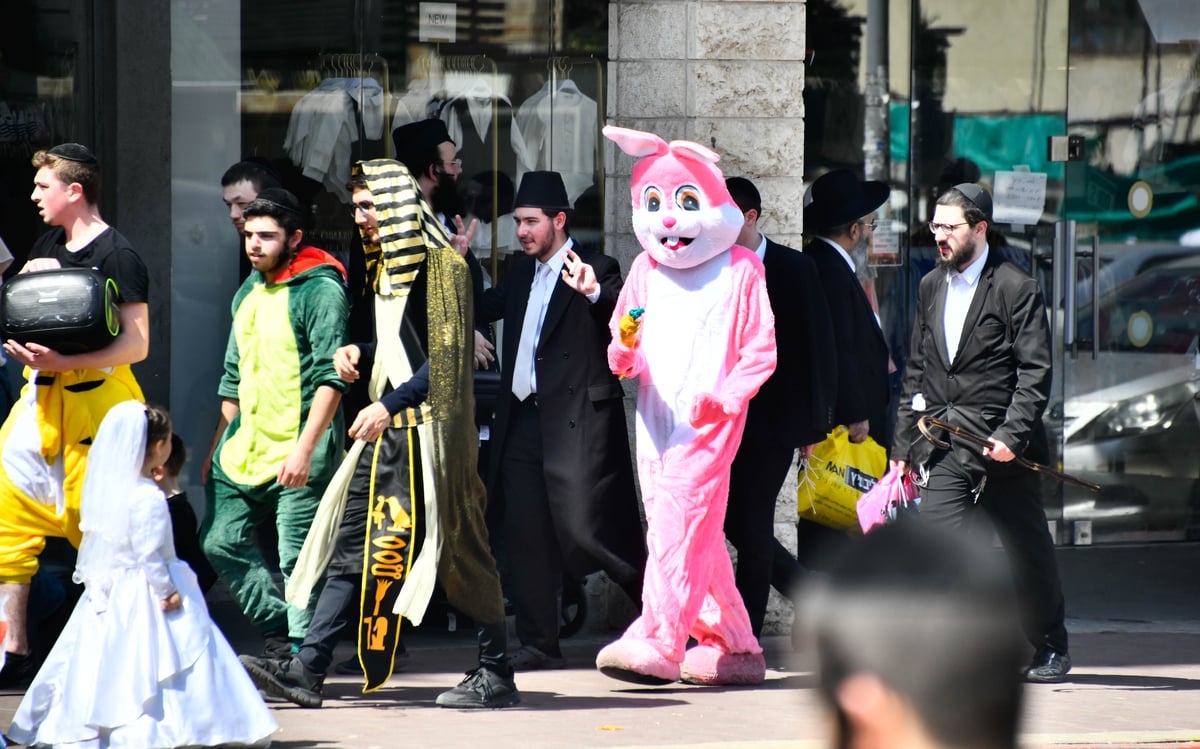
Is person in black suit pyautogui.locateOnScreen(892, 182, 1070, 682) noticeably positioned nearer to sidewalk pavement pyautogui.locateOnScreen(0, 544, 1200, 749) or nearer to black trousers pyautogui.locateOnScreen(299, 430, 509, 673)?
sidewalk pavement pyautogui.locateOnScreen(0, 544, 1200, 749)

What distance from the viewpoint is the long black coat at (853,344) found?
309 inches

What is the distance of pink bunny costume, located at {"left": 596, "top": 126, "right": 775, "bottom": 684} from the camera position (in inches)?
257

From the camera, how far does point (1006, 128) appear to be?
9.85 metres

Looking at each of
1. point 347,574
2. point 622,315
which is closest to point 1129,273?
point 622,315

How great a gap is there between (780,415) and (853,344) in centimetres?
94

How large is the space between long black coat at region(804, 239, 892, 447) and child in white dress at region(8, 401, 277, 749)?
3.37m

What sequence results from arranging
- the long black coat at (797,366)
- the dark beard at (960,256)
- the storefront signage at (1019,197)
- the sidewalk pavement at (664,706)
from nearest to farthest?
the sidewalk pavement at (664,706) < the dark beard at (960,256) < the long black coat at (797,366) < the storefront signage at (1019,197)

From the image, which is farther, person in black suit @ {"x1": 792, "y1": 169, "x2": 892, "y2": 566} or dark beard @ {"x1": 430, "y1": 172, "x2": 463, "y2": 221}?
dark beard @ {"x1": 430, "y1": 172, "x2": 463, "y2": 221}

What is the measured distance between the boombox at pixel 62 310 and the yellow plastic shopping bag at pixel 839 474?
10.7ft

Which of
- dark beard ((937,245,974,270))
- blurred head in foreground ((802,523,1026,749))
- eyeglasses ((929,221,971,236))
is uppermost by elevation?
eyeglasses ((929,221,971,236))

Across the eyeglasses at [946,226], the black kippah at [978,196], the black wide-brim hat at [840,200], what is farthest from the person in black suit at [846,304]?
the black kippah at [978,196]

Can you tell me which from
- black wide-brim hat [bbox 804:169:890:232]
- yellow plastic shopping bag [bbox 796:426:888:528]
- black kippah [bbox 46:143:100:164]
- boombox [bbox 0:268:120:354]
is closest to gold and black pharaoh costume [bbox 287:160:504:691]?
boombox [bbox 0:268:120:354]

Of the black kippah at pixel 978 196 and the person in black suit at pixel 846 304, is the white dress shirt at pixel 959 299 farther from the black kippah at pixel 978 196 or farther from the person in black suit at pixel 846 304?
the person in black suit at pixel 846 304

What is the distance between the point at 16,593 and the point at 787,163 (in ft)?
12.7
